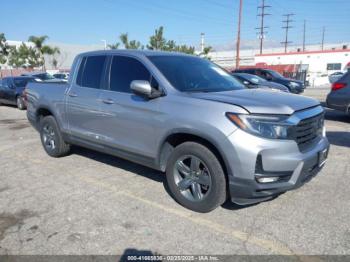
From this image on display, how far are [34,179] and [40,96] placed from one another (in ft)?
5.95

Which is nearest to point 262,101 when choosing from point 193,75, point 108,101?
point 193,75

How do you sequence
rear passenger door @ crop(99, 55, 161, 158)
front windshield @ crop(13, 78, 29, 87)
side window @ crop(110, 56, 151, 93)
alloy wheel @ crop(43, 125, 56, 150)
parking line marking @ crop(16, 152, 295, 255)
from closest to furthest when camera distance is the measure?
parking line marking @ crop(16, 152, 295, 255)
rear passenger door @ crop(99, 55, 161, 158)
side window @ crop(110, 56, 151, 93)
alloy wheel @ crop(43, 125, 56, 150)
front windshield @ crop(13, 78, 29, 87)

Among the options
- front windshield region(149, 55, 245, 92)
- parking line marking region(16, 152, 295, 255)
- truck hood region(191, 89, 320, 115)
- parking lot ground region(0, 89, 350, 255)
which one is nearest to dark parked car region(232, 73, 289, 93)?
front windshield region(149, 55, 245, 92)

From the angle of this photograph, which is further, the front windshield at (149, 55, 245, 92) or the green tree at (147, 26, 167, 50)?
the green tree at (147, 26, 167, 50)

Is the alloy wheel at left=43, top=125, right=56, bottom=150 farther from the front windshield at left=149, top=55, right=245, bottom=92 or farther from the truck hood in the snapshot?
the truck hood

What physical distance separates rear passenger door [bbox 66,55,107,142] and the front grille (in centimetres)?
278

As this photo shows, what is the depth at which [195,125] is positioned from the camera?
3.66m

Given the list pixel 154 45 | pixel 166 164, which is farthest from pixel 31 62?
pixel 166 164

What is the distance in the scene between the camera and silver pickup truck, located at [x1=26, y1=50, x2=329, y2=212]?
11.0 feet

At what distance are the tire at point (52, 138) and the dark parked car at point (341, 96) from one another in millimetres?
7404

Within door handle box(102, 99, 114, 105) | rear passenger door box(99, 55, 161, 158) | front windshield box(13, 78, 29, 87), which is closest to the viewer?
rear passenger door box(99, 55, 161, 158)

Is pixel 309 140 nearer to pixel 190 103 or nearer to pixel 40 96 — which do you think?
pixel 190 103

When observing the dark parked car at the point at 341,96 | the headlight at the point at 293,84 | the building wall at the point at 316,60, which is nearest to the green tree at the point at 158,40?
the building wall at the point at 316,60

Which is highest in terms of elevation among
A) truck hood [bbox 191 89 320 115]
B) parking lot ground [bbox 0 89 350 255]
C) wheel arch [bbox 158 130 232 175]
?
truck hood [bbox 191 89 320 115]
